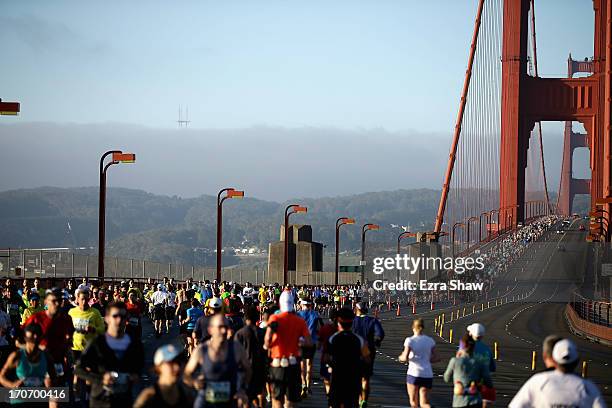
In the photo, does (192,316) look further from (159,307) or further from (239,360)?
(239,360)

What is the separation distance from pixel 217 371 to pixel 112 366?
834 mm

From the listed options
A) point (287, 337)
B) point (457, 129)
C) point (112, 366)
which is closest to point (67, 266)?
point (287, 337)

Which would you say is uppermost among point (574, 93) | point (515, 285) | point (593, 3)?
point (593, 3)

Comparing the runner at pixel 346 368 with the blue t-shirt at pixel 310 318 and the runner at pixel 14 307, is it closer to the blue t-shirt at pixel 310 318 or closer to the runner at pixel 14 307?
the blue t-shirt at pixel 310 318

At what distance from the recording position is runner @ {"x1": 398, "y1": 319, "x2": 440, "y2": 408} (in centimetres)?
1452

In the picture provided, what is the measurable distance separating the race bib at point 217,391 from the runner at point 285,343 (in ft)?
13.6

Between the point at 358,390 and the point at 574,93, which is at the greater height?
the point at 574,93

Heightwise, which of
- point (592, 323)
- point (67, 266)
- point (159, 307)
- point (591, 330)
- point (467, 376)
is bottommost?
point (591, 330)

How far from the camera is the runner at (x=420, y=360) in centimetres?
1452

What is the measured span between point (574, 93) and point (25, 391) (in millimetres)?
113406

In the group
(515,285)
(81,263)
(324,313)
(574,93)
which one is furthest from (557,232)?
(81,263)

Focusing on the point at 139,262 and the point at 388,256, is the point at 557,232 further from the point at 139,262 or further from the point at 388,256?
the point at 139,262

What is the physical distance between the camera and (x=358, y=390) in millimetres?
13609

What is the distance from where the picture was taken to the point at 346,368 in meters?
13.6
